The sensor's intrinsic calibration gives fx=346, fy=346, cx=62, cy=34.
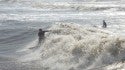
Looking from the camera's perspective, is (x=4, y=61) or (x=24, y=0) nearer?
(x=4, y=61)

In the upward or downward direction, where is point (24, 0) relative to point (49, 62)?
downward

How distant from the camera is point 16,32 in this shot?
33.0m

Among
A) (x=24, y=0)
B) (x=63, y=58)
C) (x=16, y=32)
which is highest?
(x=63, y=58)

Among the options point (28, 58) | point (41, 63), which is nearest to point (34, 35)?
point (28, 58)

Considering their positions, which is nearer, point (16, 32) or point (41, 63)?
point (41, 63)

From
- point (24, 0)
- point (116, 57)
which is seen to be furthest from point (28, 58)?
point (24, 0)

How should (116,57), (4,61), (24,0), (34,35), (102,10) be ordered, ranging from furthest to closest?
(24,0) < (102,10) < (34,35) < (4,61) < (116,57)

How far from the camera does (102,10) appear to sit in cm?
6362

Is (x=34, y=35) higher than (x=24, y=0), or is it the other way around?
(x=34, y=35)

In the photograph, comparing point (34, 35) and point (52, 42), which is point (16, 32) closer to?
point (34, 35)

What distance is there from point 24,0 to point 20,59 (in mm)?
79464

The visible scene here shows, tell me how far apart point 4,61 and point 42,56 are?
2.33m

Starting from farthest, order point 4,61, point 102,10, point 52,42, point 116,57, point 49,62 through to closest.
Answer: point 102,10, point 52,42, point 4,61, point 49,62, point 116,57

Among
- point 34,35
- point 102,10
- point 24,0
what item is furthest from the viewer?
point 24,0
